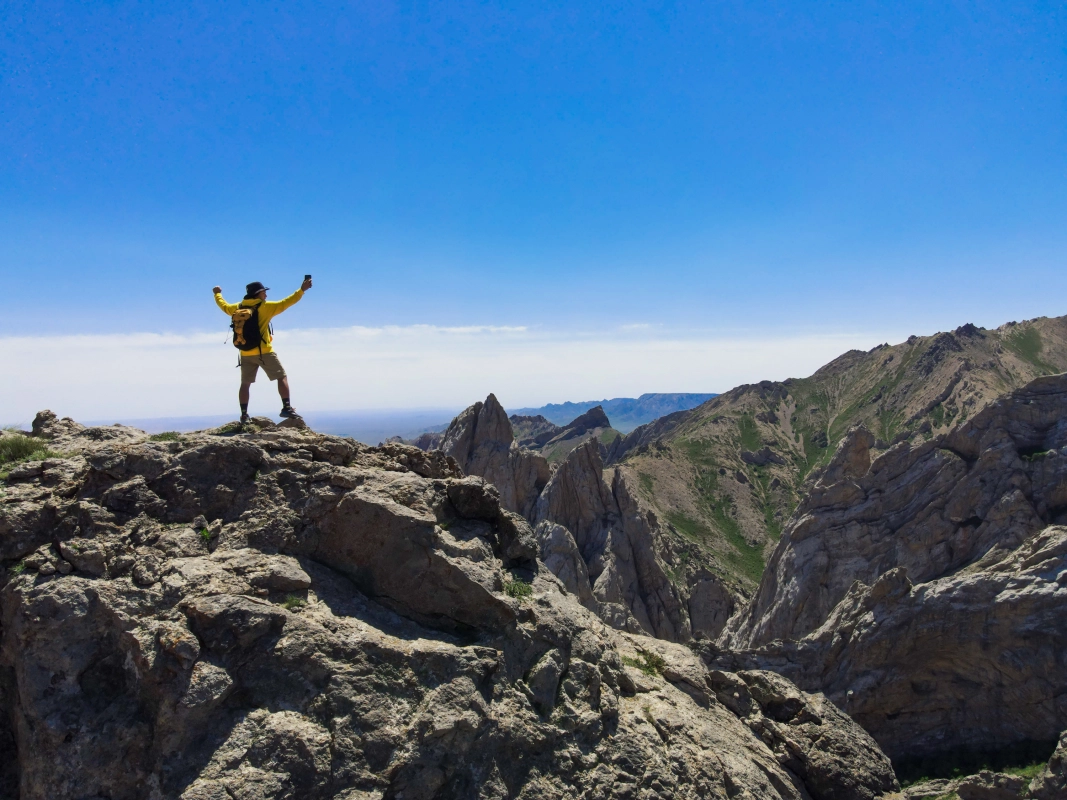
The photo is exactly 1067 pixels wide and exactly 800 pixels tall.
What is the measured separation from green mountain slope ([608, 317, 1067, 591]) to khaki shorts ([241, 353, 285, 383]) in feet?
213

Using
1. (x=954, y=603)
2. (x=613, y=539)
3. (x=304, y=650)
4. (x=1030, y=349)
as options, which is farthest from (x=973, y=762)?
(x=1030, y=349)

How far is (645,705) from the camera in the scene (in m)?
13.7

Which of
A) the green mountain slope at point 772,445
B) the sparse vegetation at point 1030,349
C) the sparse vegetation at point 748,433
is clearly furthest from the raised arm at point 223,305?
the sparse vegetation at point 1030,349

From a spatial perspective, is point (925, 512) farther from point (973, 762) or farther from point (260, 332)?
point (260, 332)

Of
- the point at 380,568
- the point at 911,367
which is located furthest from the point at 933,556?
the point at 911,367

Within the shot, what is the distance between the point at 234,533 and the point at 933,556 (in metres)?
46.8

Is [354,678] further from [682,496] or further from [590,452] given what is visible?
[682,496]

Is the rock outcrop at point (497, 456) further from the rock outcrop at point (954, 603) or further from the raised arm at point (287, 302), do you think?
the raised arm at point (287, 302)

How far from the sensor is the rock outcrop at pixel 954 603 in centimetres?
2564

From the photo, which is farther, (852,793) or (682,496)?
(682,496)

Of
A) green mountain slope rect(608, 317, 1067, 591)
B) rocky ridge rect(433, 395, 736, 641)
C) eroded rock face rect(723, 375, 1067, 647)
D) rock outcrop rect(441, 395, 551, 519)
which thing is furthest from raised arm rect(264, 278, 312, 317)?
green mountain slope rect(608, 317, 1067, 591)

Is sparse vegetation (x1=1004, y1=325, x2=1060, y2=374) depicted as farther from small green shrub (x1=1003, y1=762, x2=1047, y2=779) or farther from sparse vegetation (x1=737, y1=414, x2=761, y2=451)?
small green shrub (x1=1003, y1=762, x2=1047, y2=779)

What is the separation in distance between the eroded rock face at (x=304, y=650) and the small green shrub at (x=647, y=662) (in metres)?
0.88

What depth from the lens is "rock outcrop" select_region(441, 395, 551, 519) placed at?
73312 mm
